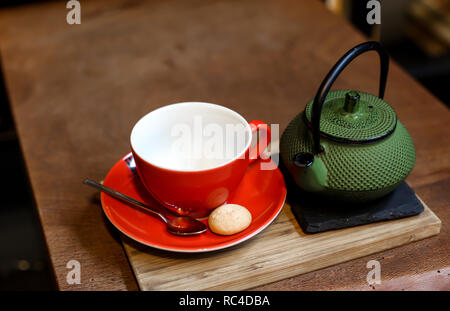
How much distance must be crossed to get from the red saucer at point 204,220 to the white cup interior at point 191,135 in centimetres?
6

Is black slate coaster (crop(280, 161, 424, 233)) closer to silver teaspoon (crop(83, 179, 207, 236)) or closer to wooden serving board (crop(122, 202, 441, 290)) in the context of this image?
wooden serving board (crop(122, 202, 441, 290))

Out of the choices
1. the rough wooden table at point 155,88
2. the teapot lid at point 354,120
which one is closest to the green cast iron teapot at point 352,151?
the teapot lid at point 354,120

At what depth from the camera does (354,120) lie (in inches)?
25.2

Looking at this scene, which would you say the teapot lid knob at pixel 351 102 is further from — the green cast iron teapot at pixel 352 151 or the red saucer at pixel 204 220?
the red saucer at pixel 204 220

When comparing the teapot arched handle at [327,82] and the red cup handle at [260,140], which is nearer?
the teapot arched handle at [327,82]

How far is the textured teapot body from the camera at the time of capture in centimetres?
63

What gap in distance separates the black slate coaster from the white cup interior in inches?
5.0

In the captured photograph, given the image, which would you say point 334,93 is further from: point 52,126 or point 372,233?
point 52,126

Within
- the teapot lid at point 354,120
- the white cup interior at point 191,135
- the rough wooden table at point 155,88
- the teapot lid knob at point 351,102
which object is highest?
the teapot lid knob at point 351,102

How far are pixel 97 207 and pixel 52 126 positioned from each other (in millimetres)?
305

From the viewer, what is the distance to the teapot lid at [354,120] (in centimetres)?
62

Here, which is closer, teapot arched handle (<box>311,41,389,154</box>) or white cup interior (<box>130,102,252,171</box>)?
teapot arched handle (<box>311,41,389,154</box>)

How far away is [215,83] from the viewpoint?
111 cm

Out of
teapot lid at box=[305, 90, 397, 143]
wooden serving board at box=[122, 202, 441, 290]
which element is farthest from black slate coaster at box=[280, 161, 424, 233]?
teapot lid at box=[305, 90, 397, 143]
